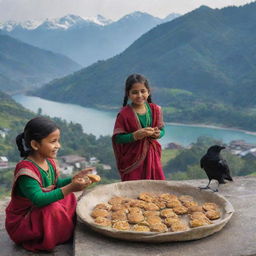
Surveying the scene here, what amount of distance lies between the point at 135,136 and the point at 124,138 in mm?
137

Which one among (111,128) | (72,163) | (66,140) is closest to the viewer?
(72,163)

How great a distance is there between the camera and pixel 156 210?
2883 mm

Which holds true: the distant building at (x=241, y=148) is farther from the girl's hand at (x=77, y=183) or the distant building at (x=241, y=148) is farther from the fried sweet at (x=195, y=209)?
the girl's hand at (x=77, y=183)

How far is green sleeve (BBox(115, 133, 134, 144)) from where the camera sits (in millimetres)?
3392

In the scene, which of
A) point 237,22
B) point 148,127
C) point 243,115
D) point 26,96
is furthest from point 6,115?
point 237,22

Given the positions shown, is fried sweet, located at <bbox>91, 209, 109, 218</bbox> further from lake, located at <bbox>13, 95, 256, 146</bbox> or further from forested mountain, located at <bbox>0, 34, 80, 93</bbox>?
forested mountain, located at <bbox>0, 34, 80, 93</bbox>

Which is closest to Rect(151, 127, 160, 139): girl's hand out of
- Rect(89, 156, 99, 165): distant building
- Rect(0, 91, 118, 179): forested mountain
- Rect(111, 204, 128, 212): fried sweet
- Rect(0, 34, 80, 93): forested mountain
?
Rect(111, 204, 128, 212): fried sweet

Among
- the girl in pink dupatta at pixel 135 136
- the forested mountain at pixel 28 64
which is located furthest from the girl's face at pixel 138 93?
the forested mountain at pixel 28 64

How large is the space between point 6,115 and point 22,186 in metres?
50.2

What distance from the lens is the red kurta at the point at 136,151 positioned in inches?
138

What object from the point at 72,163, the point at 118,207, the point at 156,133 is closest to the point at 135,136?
the point at 156,133

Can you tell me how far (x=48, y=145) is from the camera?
2.51 m

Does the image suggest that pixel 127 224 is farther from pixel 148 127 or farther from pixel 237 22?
pixel 237 22

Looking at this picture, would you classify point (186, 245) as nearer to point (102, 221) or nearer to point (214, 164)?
point (102, 221)
